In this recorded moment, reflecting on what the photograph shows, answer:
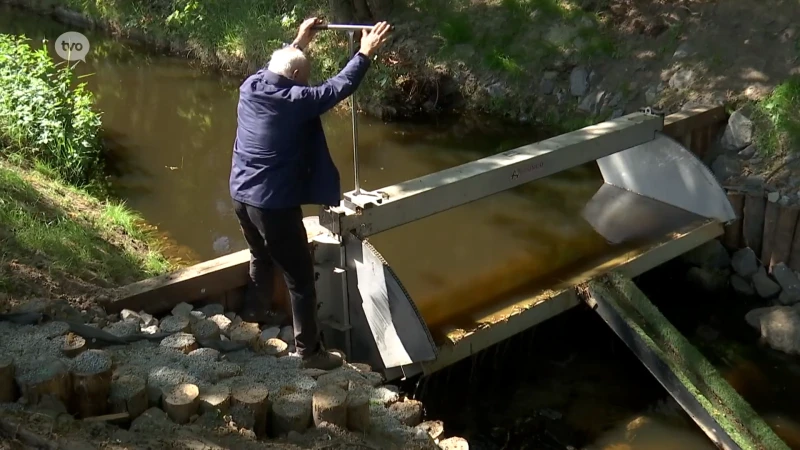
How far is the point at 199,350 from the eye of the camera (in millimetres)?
3918

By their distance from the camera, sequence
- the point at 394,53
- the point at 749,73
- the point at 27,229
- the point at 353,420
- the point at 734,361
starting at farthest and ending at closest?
the point at 394,53 → the point at 749,73 → the point at 734,361 → the point at 27,229 → the point at 353,420

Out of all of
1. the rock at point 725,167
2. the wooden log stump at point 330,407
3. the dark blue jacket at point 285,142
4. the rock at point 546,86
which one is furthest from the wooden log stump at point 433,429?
the rock at point 546,86

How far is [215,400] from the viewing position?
3.32 metres

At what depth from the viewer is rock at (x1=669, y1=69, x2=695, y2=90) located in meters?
8.74

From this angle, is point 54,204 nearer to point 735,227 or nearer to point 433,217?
point 433,217

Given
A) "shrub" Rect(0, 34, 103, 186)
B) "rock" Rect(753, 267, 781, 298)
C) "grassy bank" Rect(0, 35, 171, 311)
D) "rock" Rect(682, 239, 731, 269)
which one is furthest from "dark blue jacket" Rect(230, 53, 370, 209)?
"rock" Rect(753, 267, 781, 298)

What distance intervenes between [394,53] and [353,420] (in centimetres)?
847

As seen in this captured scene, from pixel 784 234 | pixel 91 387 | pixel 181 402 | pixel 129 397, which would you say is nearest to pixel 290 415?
pixel 181 402

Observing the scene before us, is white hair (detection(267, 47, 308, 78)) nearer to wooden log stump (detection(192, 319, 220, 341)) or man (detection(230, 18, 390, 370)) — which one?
man (detection(230, 18, 390, 370))

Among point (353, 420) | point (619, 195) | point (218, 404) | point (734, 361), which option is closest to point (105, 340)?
point (218, 404)

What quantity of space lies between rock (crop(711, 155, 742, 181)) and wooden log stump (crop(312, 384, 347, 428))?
5150mm

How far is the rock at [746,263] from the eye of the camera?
6.68 m

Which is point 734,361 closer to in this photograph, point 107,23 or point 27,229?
point 27,229

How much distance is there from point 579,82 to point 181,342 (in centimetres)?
708
